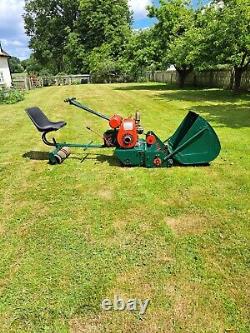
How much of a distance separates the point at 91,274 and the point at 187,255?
91 cm

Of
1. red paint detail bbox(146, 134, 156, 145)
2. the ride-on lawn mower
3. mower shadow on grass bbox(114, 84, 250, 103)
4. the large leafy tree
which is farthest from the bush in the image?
the large leafy tree

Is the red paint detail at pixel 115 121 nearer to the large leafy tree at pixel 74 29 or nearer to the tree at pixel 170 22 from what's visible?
the tree at pixel 170 22

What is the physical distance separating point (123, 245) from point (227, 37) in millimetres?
11699

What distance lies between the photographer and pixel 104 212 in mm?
3826

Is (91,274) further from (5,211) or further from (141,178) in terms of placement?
(141,178)

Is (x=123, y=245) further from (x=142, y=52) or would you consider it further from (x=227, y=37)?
(x=142, y=52)

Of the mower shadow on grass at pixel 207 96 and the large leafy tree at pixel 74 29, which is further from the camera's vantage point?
the large leafy tree at pixel 74 29

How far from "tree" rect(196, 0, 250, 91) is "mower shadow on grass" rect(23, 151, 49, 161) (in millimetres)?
9210

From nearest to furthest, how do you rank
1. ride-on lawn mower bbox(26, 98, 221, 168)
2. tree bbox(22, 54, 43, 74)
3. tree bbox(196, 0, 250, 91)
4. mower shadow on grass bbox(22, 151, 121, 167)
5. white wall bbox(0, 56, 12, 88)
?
ride-on lawn mower bbox(26, 98, 221, 168) → mower shadow on grass bbox(22, 151, 121, 167) → tree bbox(196, 0, 250, 91) → white wall bbox(0, 56, 12, 88) → tree bbox(22, 54, 43, 74)

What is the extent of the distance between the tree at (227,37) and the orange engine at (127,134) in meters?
9.03

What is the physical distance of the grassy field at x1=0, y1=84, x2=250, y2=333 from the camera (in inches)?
93.4

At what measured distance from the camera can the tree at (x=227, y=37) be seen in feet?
39.0

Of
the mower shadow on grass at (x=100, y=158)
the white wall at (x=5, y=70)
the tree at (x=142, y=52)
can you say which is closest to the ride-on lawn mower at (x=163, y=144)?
the mower shadow on grass at (x=100, y=158)

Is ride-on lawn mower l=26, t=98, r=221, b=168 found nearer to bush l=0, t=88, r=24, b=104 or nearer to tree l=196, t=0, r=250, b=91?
tree l=196, t=0, r=250, b=91
